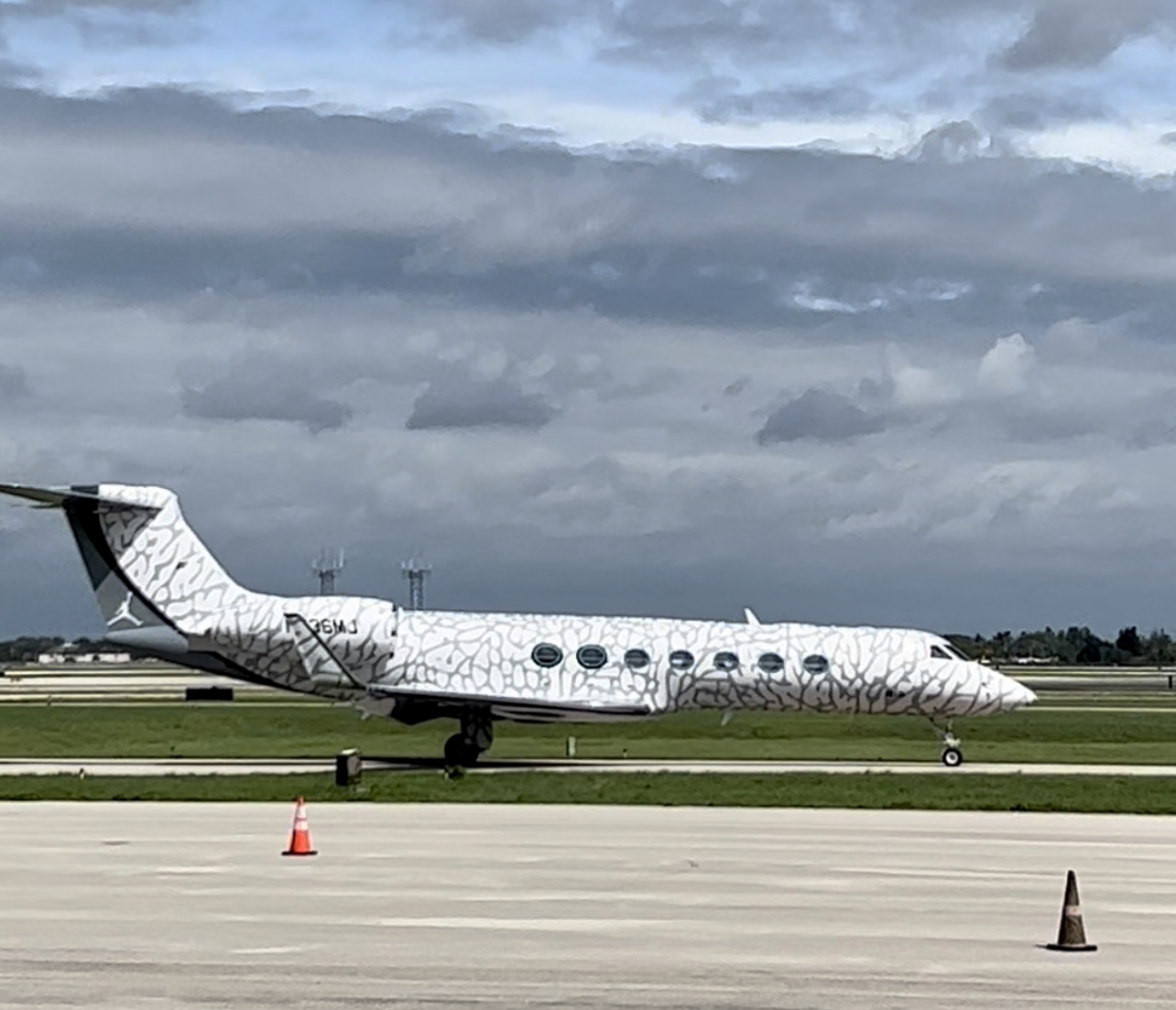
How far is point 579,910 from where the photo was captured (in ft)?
65.6

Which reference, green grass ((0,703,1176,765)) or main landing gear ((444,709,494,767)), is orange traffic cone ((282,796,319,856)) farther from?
green grass ((0,703,1176,765))

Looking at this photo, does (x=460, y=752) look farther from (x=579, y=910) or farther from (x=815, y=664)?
(x=579, y=910)

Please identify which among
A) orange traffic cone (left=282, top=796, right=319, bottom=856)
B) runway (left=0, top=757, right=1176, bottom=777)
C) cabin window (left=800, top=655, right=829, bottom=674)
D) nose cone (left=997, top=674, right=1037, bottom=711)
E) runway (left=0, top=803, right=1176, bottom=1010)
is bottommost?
runway (left=0, top=803, right=1176, bottom=1010)

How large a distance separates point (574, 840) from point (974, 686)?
2046 cm

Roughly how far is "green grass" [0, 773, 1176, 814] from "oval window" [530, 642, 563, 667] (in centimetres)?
412

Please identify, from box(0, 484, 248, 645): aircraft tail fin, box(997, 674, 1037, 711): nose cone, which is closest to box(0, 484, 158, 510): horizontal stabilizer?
box(0, 484, 248, 645): aircraft tail fin

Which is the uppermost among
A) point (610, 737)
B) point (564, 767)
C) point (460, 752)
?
point (610, 737)

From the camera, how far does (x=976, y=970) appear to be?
16.2 meters

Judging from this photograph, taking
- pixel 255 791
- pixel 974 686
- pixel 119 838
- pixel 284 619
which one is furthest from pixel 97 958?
pixel 974 686

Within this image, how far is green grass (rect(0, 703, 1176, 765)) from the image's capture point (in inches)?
2009

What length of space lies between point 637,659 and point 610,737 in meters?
12.2

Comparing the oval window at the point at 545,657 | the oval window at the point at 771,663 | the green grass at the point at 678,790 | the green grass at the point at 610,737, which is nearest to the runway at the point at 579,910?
the green grass at the point at 678,790

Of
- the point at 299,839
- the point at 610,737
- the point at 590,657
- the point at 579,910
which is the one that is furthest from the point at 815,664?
the point at 579,910

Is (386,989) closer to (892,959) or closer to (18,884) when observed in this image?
(892,959)
